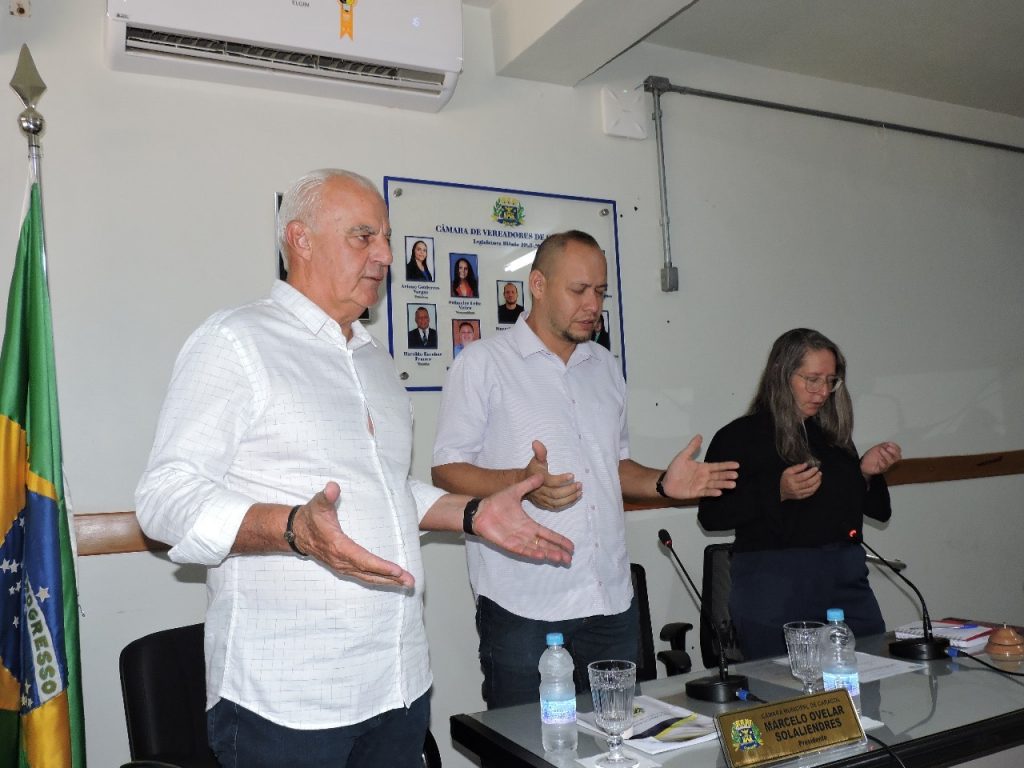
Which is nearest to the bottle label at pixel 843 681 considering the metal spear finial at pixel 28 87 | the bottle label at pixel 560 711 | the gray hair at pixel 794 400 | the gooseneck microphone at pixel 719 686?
the gooseneck microphone at pixel 719 686

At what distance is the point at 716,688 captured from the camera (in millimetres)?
1880

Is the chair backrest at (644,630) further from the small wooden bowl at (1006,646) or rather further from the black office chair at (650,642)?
the small wooden bowl at (1006,646)

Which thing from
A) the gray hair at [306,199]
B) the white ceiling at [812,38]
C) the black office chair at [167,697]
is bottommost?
the black office chair at [167,697]

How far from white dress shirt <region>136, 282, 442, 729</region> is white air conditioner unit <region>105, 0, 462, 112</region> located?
4.42ft

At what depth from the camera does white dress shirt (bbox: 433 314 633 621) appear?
93.1 inches

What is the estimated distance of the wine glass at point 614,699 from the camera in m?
1.63

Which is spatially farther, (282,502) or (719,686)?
(719,686)

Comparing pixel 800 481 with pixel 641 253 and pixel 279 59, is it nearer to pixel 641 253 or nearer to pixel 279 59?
pixel 641 253

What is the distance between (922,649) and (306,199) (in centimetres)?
179

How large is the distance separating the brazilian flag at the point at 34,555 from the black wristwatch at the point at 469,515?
3.55ft

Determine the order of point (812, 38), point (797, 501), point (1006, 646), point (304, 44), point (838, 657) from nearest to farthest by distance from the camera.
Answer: point (838, 657), point (1006, 646), point (797, 501), point (304, 44), point (812, 38)

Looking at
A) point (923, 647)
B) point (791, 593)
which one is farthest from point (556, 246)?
point (923, 647)

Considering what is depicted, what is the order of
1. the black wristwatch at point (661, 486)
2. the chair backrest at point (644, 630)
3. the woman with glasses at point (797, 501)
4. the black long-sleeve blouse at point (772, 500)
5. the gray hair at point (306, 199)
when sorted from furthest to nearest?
the chair backrest at point (644, 630) < the black long-sleeve blouse at point (772, 500) < the woman with glasses at point (797, 501) < the black wristwatch at point (661, 486) < the gray hair at point (306, 199)

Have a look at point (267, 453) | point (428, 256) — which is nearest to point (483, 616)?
point (267, 453)
